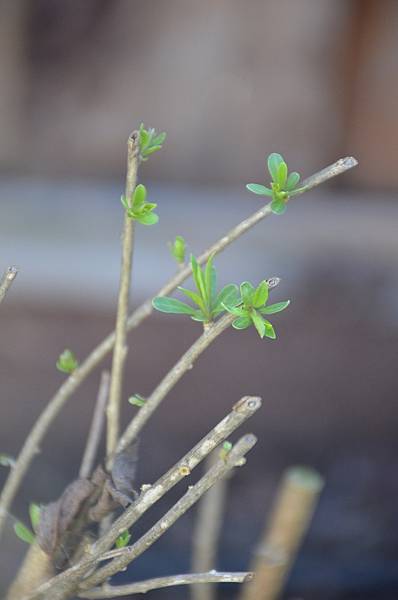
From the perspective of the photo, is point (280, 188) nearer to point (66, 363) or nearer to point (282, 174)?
point (282, 174)

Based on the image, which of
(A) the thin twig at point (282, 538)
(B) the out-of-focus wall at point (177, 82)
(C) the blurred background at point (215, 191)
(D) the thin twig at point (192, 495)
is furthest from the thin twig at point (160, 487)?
(B) the out-of-focus wall at point (177, 82)

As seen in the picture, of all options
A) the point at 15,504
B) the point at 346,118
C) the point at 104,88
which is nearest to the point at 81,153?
the point at 104,88

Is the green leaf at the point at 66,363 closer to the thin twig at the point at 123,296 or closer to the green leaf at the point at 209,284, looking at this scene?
the thin twig at the point at 123,296

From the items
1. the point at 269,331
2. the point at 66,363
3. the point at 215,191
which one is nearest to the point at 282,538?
the point at 66,363

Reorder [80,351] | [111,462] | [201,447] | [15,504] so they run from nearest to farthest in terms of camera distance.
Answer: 1. [201,447]
2. [111,462]
3. [15,504]
4. [80,351]

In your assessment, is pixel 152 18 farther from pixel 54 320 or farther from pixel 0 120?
pixel 54 320

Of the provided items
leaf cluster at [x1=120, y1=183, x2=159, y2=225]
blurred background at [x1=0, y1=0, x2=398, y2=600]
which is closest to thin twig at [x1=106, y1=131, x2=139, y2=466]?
leaf cluster at [x1=120, y1=183, x2=159, y2=225]
